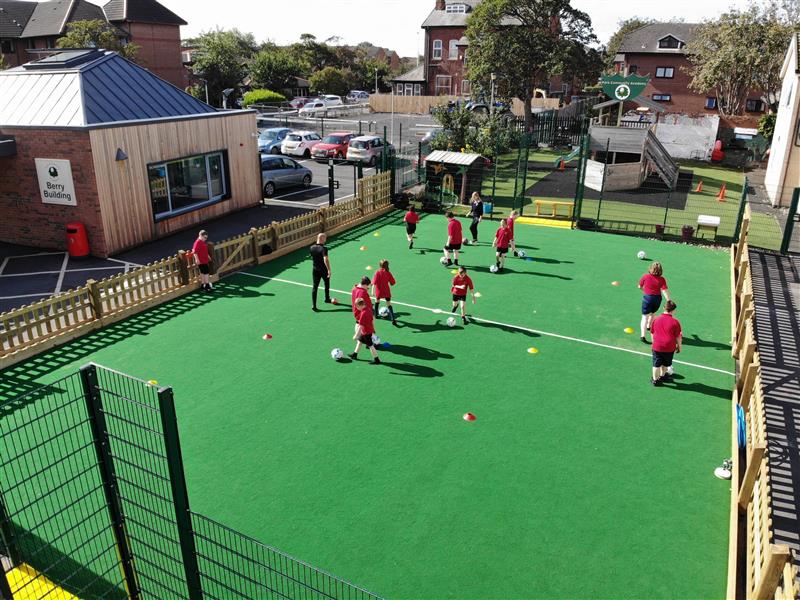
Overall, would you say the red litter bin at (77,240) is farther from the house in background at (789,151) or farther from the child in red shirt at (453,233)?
the house in background at (789,151)

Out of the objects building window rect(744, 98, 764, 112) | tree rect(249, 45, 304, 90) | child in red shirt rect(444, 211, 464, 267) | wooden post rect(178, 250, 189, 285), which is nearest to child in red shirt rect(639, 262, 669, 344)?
child in red shirt rect(444, 211, 464, 267)

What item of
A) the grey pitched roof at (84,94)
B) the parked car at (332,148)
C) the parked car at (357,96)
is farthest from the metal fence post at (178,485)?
the parked car at (357,96)

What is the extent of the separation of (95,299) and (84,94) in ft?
27.4

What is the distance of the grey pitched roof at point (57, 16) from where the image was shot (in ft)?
206

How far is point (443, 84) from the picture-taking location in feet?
231

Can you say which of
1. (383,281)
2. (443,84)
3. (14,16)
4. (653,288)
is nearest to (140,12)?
(14,16)

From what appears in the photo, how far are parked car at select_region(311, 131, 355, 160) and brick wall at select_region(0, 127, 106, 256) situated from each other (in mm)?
18132

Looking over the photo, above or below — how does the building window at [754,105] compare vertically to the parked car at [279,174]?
above

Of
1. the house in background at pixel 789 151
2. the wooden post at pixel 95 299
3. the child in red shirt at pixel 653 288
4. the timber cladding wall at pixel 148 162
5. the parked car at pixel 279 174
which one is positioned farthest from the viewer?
the house in background at pixel 789 151

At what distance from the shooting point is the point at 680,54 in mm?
56219

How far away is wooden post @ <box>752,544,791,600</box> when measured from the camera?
215 inches

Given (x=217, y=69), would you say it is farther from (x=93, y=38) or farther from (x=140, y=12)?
(x=93, y=38)

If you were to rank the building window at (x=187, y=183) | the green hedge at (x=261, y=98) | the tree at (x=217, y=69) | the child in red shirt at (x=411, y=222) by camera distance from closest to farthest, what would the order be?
the child in red shirt at (x=411, y=222), the building window at (x=187, y=183), the green hedge at (x=261, y=98), the tree at (x=217, y=69)

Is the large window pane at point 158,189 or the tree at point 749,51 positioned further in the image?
the tree at point 749,51
